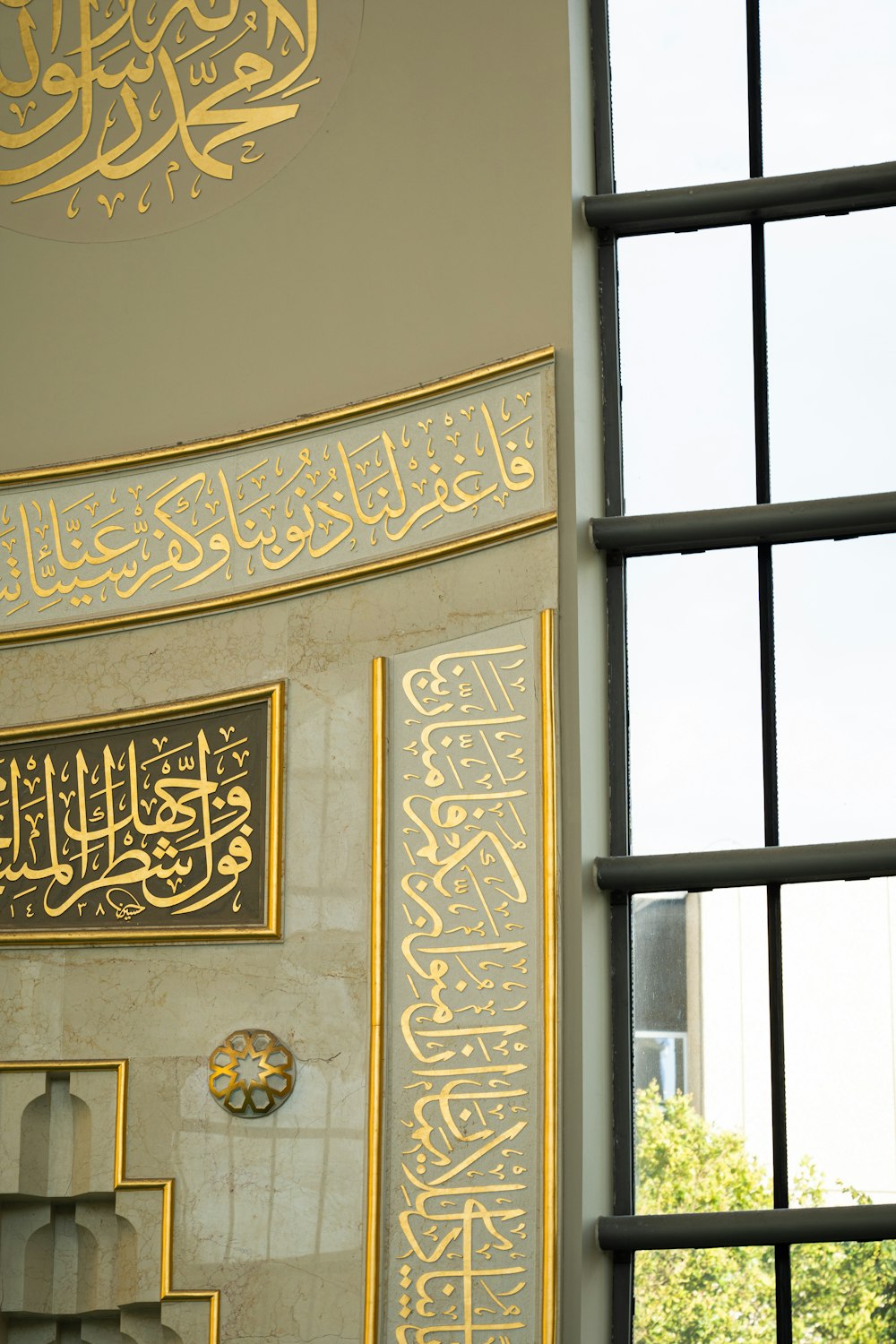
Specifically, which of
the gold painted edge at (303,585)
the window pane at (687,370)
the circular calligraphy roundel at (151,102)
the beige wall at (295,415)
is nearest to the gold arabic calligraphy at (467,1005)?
the beige wall at (295,415)

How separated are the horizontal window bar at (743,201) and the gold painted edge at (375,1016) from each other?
62.2 inches

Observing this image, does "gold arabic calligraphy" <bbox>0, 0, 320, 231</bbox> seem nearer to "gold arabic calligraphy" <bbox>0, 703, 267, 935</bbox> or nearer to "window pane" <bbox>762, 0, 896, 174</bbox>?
"window pane" <bbox>762, 0, 896, 174</bbox>

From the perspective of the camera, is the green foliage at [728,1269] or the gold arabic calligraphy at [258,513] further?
the gold arabic calligraphy at [258,513]

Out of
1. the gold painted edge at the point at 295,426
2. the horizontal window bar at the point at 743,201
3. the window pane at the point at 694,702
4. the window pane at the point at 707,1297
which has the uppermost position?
the horizontal window bar at the point at 743,201

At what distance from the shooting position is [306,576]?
4316 millimetres

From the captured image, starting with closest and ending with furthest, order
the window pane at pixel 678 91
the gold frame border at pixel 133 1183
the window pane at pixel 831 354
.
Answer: the gold frame border at pixel 133 1183 < the window pane at pixel 831 354 < the window pane at pixel 678 91

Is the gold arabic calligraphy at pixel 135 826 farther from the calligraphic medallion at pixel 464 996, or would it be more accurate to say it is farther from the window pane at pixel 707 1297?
the window pane at pixel 707 1297

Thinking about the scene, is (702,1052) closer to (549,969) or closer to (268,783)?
(549,969)

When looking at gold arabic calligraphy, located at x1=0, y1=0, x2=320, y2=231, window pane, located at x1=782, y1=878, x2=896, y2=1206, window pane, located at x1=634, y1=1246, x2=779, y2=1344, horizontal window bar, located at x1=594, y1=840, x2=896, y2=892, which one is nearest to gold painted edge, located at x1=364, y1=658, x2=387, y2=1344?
horizontal window bar, located at x1=594, y1=840, x2=896, y2=892

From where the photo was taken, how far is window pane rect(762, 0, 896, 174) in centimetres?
486

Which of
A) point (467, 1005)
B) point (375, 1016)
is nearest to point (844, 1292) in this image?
point (467, 1005)

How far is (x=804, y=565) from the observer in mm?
4566

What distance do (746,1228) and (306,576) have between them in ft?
6.30

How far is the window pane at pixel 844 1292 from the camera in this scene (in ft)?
13.1
